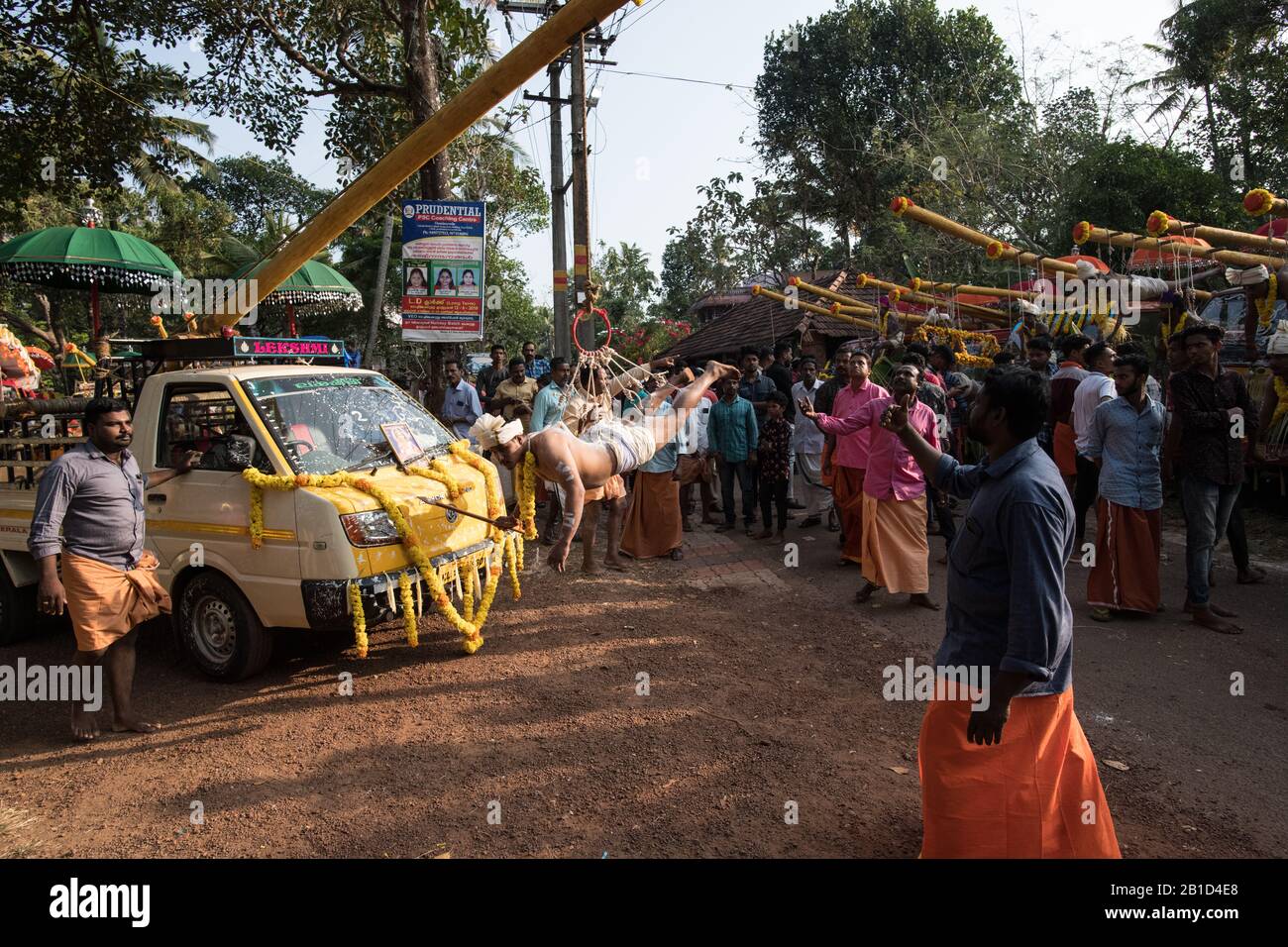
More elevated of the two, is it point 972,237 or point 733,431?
point 972,237

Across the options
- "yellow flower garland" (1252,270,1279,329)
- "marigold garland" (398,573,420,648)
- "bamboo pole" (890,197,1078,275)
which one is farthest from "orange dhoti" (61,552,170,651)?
"yellow flower garland" (1252,270,1279,329)

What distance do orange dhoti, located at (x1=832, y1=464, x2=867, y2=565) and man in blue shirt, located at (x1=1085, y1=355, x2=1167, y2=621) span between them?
6.66 ft

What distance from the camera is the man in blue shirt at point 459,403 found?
9938mm

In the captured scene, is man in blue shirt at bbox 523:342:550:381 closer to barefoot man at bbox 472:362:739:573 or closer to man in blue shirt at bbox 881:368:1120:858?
barefoot man at bbox 472:362:739:573

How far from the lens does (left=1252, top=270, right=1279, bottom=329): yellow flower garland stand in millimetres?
7109

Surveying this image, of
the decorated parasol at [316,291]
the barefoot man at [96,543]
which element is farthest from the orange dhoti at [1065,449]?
the decorated parasol at [316,291]

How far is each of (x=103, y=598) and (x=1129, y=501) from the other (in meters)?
6.42

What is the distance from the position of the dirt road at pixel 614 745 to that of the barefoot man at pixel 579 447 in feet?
3.37

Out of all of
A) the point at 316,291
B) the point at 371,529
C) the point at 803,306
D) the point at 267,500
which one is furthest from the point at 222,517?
the point at 803,306

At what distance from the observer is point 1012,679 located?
2.41 m

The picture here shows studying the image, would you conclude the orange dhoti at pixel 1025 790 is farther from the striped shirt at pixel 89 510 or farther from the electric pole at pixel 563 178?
the electric pole at pixel 563 178

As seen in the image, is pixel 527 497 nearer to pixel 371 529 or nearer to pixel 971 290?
pixel 371 529
